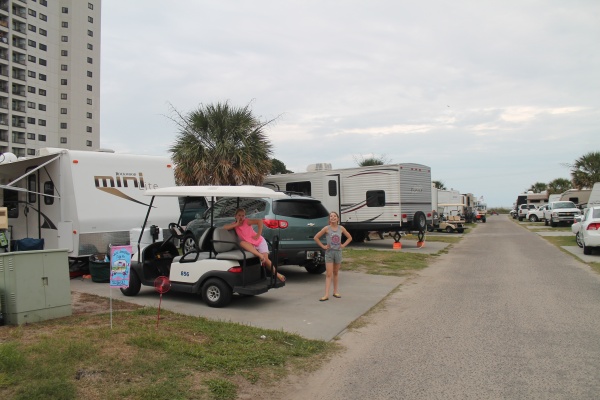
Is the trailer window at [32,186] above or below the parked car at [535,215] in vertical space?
above

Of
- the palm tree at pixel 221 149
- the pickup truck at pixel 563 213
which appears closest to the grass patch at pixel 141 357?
the palm tree at pixel 221 149

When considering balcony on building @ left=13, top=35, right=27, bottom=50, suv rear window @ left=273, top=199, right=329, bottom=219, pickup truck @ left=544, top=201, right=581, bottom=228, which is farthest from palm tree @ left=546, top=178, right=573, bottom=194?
balcony on building @ left=13, top=35, right=27, bottom=50

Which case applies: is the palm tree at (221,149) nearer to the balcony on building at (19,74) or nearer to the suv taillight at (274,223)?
the suv taillight at (274,223)

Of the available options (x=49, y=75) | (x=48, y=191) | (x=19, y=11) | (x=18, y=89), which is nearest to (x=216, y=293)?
(x=48, y=191)

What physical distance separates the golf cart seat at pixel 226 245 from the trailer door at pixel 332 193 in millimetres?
10915

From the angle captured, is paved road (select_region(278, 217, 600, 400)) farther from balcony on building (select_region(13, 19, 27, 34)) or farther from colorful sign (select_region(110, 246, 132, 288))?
balcony on building (select_region(13, 19, 27, 34))

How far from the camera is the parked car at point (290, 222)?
1002 cm

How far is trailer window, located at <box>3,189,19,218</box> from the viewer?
11359 millimetres

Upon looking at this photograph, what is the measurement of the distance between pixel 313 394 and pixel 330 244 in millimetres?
4275

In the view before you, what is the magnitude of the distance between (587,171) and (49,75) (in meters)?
70.0

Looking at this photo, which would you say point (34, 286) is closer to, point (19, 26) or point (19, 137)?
point (19, 137)

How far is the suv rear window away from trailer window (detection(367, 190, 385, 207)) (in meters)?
7.30

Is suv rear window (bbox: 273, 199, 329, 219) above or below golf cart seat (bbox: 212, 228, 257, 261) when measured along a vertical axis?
above

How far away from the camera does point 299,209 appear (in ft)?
34.3
